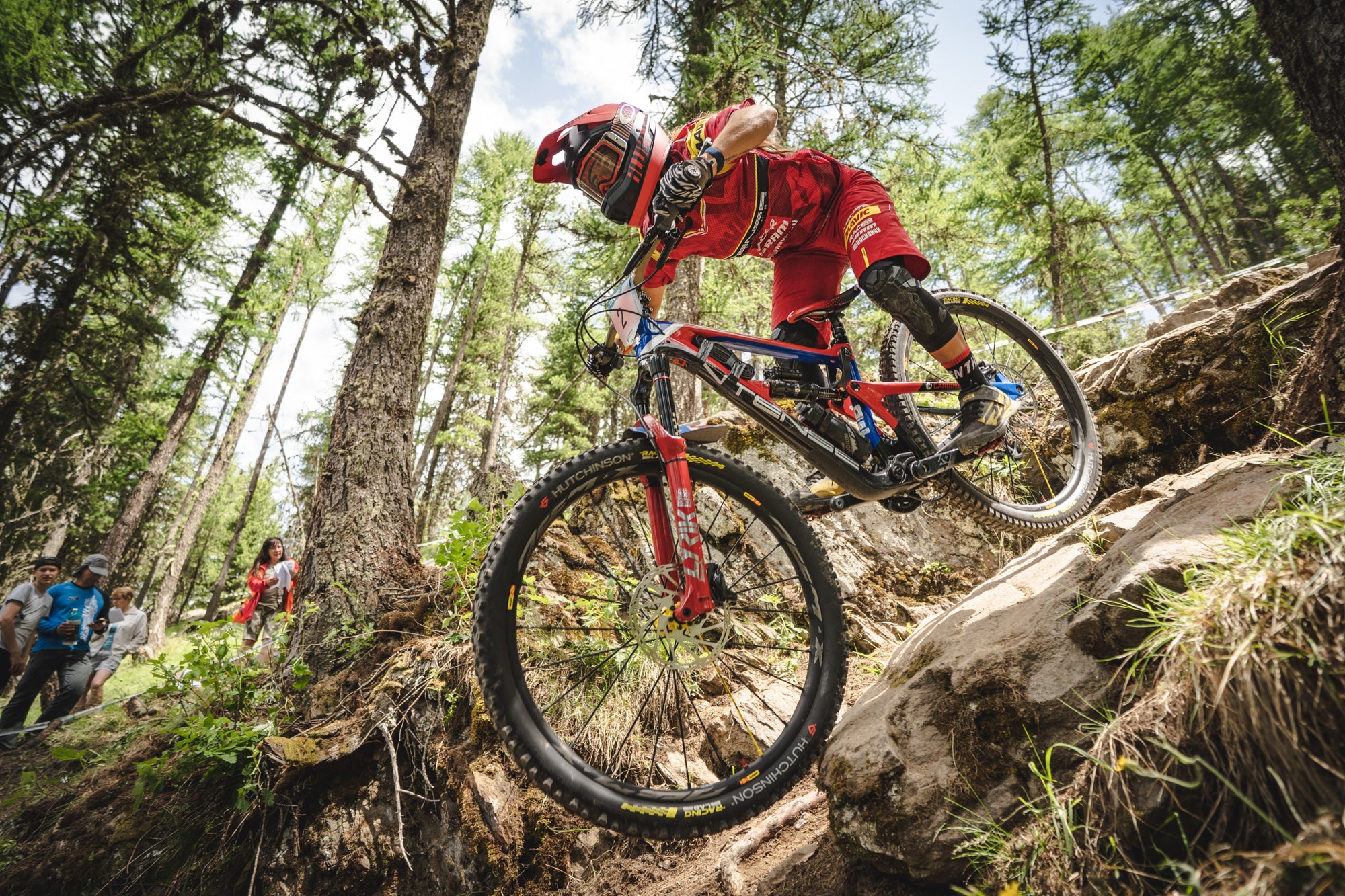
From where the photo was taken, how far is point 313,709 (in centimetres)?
289

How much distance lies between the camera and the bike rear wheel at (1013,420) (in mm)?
2922

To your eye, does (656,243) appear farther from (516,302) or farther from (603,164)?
(516,302)

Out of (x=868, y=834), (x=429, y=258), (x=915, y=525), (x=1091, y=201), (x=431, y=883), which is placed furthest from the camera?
(x=1091, y=201)

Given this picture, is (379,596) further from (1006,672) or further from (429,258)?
(1006,672)

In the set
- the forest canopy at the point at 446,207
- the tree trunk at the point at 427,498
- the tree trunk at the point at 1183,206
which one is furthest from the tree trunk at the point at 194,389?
the tree trunk at the point at 1183,206

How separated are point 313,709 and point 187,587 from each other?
40.2 meters

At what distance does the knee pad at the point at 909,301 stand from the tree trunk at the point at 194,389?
37.2 ft

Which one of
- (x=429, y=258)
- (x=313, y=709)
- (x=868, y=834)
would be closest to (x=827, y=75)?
(x=429, y=258)

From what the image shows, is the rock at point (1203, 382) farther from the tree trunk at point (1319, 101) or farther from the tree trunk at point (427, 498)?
the tree trunk at point (427, 498)

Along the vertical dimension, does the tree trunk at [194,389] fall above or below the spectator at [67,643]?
above

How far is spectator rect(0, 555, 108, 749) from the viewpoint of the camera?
6.05 meters

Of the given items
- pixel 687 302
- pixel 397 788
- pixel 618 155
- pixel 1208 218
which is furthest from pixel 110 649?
pixel 1208 218

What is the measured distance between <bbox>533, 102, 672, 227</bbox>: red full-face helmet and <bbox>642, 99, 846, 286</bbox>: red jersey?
200 mm

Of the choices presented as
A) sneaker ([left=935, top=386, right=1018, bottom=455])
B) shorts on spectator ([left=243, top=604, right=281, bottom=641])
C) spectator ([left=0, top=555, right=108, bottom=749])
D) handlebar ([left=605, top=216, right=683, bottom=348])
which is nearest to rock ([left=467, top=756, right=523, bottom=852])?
handlebar ([left=605, top=216, right=683, bottom=348])
